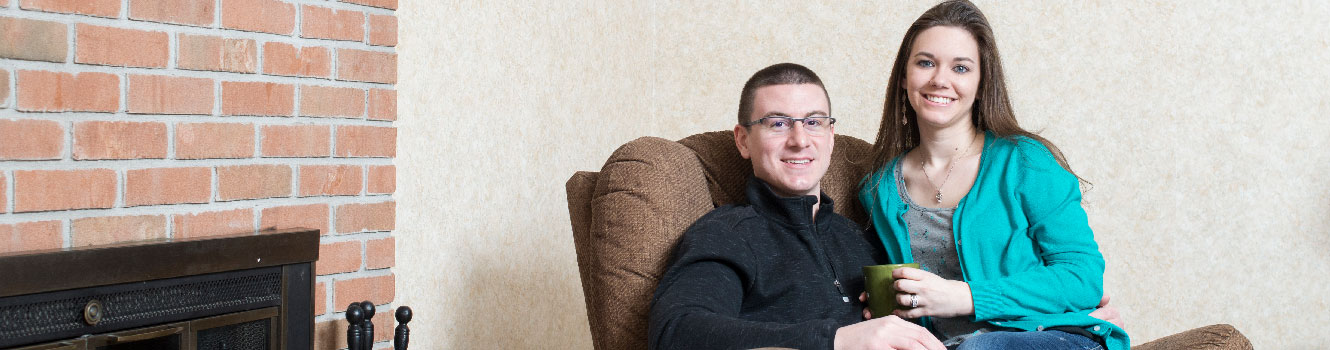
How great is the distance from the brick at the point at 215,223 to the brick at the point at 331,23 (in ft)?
1.08

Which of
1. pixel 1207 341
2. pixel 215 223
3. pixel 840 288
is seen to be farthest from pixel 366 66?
pixel 1207 341

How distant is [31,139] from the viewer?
1382mm

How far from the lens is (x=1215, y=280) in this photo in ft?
8.53

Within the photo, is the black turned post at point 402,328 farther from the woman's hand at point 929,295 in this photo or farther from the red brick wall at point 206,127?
the woman's hand at point 929,295

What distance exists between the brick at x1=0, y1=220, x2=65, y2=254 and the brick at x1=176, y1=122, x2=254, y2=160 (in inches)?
8.2

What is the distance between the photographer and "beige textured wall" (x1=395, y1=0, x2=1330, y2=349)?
2303 millimetres

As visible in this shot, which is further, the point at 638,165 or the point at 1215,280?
the point at 1215,280

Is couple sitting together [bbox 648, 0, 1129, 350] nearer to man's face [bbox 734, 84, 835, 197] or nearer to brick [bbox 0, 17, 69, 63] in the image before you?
man's face [bbox 734, 84, 835, 197]

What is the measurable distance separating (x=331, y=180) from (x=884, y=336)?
103 cm

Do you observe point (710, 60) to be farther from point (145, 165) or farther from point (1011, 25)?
point (145, 165)

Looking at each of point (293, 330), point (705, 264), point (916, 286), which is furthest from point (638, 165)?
point (293, 330)

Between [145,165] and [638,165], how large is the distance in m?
0.79

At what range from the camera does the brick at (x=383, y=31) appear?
1.86 meters

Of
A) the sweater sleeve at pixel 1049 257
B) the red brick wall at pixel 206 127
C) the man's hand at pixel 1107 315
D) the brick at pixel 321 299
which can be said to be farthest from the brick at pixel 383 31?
the man's hand at pixel 1107 315
